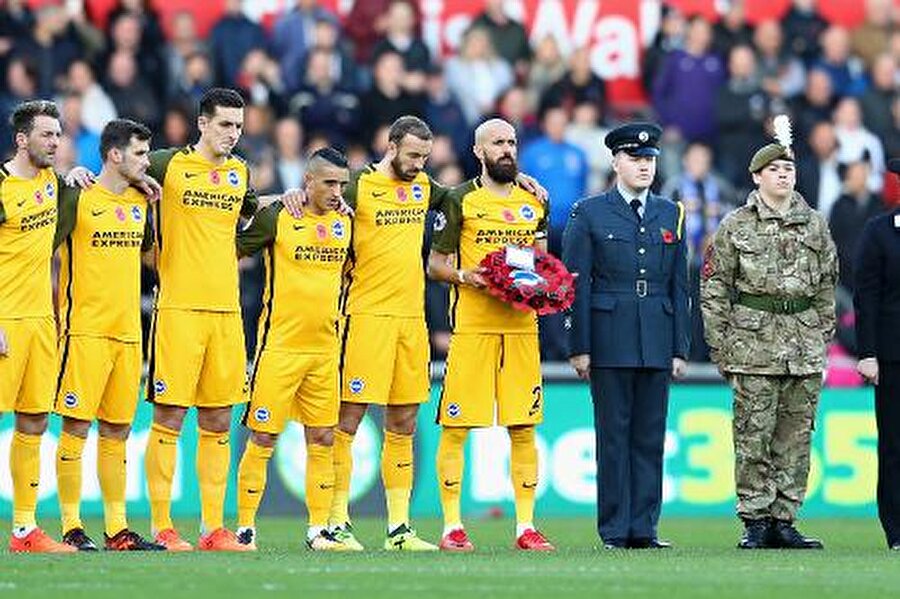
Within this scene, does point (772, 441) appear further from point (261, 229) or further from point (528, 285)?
point (261, 229)

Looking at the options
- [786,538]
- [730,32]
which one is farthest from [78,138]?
[786,538]

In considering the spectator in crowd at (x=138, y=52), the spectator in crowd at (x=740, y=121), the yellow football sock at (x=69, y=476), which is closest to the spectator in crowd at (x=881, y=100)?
the spectator in crowd at (x=740, y=121)

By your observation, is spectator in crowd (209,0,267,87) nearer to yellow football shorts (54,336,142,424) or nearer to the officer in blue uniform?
the officer in blue uniform

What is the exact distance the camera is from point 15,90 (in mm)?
25359

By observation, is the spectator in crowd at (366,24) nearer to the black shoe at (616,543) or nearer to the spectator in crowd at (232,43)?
the spectator in crowd at (232,43)

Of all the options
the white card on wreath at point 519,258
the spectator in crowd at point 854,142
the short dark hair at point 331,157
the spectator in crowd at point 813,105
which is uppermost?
the spectator in crowd at point 813,105

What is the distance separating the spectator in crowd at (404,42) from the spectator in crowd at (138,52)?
7.21 ft

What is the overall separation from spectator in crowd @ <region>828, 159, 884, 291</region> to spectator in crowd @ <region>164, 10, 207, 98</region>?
6.49 m

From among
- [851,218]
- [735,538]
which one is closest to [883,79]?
[851,218]

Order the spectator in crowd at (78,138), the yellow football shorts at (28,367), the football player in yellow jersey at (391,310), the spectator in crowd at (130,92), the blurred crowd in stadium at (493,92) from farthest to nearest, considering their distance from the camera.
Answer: the spectator in crowd at (130,92) < the blurred crowd in stadium at (493,92) < the spectator in crowd at (78,138) < the football player in yellow jersey at (391,310) < the yellow football shorts at (28,367)

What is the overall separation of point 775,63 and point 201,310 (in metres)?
12.7

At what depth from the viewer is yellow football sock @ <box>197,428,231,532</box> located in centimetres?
1767

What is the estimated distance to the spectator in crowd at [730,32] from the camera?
28516 mm

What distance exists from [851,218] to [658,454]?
27.1 ft
